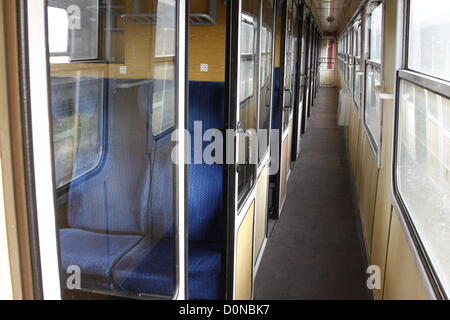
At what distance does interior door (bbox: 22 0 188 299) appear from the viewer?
158cm

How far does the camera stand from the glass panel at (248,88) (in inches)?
102

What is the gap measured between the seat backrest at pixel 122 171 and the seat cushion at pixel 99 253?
0.05 meters

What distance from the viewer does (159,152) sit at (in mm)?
1815

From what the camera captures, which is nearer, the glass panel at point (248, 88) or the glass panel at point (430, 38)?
the glass panel at point (430, 38)

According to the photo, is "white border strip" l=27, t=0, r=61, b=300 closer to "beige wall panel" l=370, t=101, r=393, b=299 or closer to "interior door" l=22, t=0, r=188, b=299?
"interior door" l=22, t=0, r=188, b=299

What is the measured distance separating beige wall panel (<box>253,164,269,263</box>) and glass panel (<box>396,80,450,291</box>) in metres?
1.13

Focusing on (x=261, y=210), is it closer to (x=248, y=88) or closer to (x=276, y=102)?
(x=248, y=88)

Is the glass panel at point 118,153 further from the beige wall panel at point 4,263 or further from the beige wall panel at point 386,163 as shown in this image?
the beige wall panel at point 386,163

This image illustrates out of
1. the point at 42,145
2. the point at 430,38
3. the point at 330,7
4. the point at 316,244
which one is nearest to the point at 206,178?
the point at 430,38

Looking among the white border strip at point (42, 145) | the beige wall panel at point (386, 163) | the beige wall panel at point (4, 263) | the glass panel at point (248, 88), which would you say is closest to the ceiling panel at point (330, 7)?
the beige wall panel at point (386, 163)

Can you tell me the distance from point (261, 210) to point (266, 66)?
3.67 feet

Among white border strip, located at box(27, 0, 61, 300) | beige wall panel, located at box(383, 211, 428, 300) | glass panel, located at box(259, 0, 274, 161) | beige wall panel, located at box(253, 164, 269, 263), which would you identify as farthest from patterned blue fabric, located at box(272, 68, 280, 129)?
white border strip, located at box(27, 0, 61, 300)

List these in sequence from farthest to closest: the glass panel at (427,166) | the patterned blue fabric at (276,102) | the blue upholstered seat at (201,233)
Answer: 1. the patterned blue fabric at (276,102)
2. the blue upholstered seat at (201,233)
3. the glass panel at (427,166)
